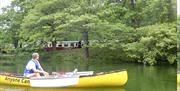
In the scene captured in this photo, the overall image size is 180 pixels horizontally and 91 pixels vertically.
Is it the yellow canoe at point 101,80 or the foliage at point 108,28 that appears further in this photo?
the foliage at point 108,28

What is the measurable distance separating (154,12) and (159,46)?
1334mm

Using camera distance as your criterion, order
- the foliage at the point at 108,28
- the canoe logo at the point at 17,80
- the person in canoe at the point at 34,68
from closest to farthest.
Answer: the person in canoe at the point at 34,68 → the canoe logo at the point at 17,80 → the foliage at the point at 108,28

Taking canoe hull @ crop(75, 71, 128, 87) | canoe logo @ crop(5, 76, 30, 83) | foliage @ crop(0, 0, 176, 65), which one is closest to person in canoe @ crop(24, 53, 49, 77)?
canoe logo @ crop(5, 76, 30, 83)

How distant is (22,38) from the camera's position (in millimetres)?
13602

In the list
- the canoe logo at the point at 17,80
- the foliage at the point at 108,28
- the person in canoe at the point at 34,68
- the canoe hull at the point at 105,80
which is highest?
the foliage at the point at 108,28

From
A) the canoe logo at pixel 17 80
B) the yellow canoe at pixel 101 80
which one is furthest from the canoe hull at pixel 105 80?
the canoe logo at pixel 17 80

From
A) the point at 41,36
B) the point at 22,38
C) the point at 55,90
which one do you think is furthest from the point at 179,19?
the point at 22,38

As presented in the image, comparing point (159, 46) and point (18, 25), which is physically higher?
point (18, 25)

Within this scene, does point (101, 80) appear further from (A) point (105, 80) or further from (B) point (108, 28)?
(B) point (108, 28)

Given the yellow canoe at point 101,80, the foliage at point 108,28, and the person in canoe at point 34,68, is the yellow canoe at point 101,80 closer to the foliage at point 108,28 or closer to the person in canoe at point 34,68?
the person in canoe at point 34,68

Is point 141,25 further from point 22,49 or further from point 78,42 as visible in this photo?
point 22,49

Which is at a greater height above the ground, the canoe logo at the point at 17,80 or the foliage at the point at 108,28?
the foliage at the point at 108,28

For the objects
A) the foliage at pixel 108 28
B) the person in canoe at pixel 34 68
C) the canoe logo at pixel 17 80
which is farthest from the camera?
the foliage at pixel 108 28

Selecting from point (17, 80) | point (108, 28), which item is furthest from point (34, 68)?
point (108, 28)
